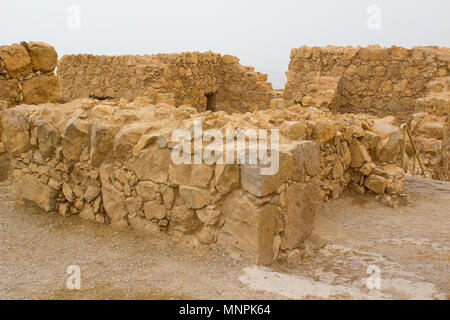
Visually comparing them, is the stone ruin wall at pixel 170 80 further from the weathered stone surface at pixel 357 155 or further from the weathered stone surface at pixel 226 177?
the weathered stone surface at pixel 226 177

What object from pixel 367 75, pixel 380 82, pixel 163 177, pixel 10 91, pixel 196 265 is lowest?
pixel 196 265

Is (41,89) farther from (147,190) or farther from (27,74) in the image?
(147,190)

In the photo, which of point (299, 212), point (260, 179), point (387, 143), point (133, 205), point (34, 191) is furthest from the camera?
point (387, 143)

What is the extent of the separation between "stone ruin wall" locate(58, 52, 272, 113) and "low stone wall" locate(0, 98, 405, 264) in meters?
4.73

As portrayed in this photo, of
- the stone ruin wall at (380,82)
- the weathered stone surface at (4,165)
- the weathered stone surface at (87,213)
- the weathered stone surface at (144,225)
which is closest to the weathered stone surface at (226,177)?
the weathered stone surface at (144,225)

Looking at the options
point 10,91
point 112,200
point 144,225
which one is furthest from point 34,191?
point 10,91

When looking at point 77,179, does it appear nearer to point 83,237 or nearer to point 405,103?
point 83,237

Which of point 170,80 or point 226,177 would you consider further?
point 170,80

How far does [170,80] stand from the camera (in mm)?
9453

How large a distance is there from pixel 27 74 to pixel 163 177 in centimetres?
370

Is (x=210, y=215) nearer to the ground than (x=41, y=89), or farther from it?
nearer to the ground

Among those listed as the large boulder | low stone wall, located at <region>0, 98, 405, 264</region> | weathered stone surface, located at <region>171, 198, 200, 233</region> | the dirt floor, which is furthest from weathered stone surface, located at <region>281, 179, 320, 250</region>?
the large boulder

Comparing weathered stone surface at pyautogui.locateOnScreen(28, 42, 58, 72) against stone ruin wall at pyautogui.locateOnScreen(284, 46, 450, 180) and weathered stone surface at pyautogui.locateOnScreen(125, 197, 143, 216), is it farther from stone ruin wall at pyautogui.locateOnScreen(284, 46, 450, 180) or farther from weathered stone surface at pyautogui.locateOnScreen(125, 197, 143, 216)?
stone ruin wall at pyautogui.locateOnScreen(284, 46, 450, 180)

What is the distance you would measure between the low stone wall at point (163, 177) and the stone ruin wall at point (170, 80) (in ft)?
15.5
